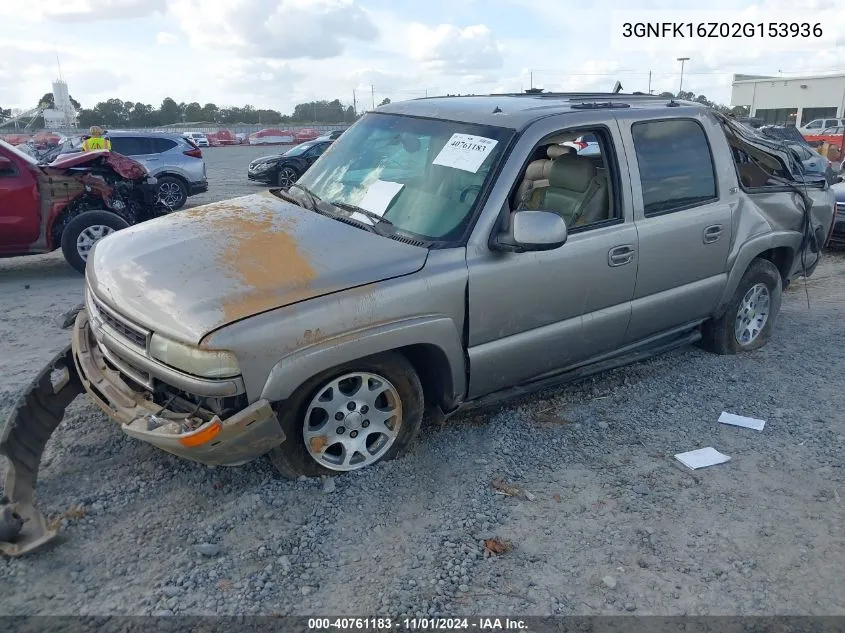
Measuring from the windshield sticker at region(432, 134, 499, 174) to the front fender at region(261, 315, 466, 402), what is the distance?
0.90 metres

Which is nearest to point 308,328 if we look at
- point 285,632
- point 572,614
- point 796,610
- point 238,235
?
point 238,235

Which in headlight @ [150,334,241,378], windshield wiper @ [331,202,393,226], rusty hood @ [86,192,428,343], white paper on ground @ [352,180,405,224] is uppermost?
white paper on ground @ [352,180,405,224]

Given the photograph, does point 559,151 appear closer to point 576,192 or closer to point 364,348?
point 576,192

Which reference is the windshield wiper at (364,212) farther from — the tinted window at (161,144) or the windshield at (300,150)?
the windshield at (300,150)

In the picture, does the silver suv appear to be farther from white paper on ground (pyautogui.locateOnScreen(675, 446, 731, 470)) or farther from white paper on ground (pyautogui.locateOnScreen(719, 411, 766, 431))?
white paper on ground (pyautogui.locateOnScreen(675, 446, 731, 470))

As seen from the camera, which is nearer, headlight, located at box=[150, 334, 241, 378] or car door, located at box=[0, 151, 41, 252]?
headlight, located at box=[150, 334, 241, 378]

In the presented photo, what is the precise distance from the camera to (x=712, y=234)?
4660mm

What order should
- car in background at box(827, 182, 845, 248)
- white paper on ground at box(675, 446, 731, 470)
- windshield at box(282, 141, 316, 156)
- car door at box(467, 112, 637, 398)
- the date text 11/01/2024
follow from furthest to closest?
windshield at box(282, 141, 316, 156) < car in background at box(827, 182, 845, 248) < white paper on ground at box(675, 446, 731, 470) < car door at box(467, 112, 637, 398) < the date text 11/01/2024

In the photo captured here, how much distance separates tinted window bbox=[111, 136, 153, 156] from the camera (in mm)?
14141

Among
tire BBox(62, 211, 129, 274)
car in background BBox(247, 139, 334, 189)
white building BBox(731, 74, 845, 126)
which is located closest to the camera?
tire BBox(62, 211, 129, 274)

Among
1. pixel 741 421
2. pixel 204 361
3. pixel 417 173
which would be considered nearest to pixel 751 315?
pixel 741 421

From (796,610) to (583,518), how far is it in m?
0.95

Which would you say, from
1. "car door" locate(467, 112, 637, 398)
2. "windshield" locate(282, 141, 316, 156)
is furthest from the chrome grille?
"windshield" locate(282, 141, 316, 156)

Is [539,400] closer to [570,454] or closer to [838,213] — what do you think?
[570,454]
